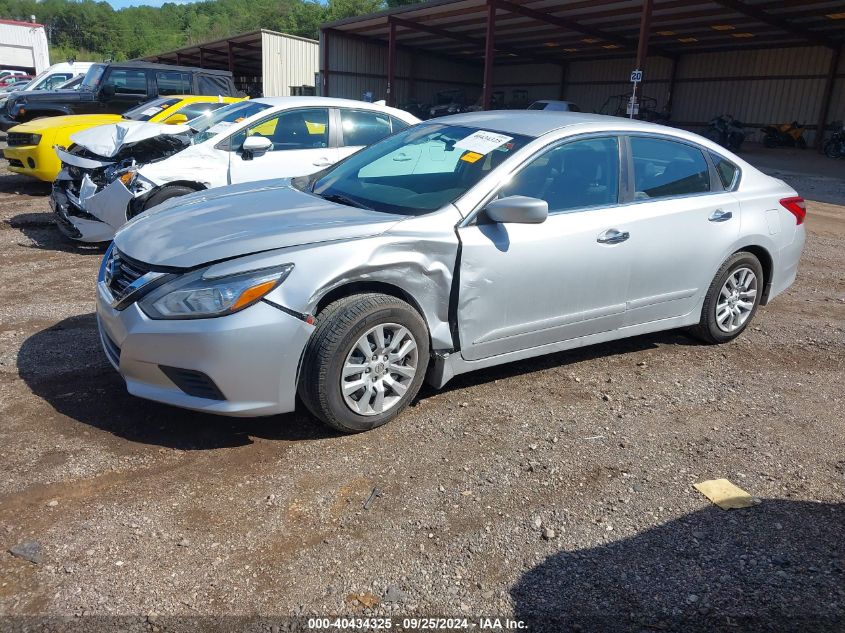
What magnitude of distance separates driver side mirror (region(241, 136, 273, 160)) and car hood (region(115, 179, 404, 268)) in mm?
2674

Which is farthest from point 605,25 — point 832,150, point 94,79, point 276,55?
point 94,79

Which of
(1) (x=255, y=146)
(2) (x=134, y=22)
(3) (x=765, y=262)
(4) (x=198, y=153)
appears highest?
(2) (x=134, y=22)

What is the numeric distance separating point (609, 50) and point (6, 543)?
107 feet

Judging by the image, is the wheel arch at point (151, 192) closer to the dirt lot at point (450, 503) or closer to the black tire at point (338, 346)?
the dirt lot at point (450, 503)

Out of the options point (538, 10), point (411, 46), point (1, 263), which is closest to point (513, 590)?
point (1, 263)

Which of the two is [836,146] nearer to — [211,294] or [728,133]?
[728,133]

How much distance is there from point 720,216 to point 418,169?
7.01 feet

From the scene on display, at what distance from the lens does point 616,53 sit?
103 ft

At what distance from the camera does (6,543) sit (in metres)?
2.54

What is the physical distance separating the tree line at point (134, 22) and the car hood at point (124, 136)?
3490 inches

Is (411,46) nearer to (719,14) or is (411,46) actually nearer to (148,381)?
(719,14)

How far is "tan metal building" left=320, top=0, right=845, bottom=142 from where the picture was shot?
22.3 metres

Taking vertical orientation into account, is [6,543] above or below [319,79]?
below

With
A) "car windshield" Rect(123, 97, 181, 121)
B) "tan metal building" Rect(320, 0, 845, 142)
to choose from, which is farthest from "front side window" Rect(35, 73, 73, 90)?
"car windshield" Rect(123, 97, 181, 121)
